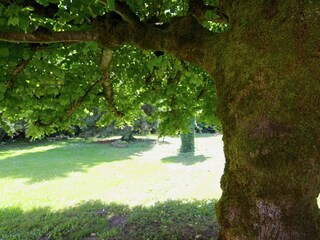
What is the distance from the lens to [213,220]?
27.3 feet

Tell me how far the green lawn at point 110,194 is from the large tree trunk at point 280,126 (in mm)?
→ 4541

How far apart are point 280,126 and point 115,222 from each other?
22.4ft

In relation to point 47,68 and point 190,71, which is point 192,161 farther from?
point 47,68

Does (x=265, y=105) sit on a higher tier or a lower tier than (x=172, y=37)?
lower

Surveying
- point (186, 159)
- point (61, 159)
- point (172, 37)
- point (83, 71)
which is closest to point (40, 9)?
point (172, 37)

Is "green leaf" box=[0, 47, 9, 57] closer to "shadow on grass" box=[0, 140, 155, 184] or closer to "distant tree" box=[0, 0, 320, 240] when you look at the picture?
"distant tree" box=[0, 0, 320, 240]

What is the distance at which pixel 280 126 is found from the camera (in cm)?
281

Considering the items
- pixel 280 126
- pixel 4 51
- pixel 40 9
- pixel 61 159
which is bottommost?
pixel 61 159

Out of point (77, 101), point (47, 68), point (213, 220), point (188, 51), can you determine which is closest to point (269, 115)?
point (188, 51)

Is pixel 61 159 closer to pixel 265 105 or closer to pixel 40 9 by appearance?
pixel 40 9

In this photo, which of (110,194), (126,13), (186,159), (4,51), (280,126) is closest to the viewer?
(280,126)

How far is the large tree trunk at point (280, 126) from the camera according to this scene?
2.81 metres

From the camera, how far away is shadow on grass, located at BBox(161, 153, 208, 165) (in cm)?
1958

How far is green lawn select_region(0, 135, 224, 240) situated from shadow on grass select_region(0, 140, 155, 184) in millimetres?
52
